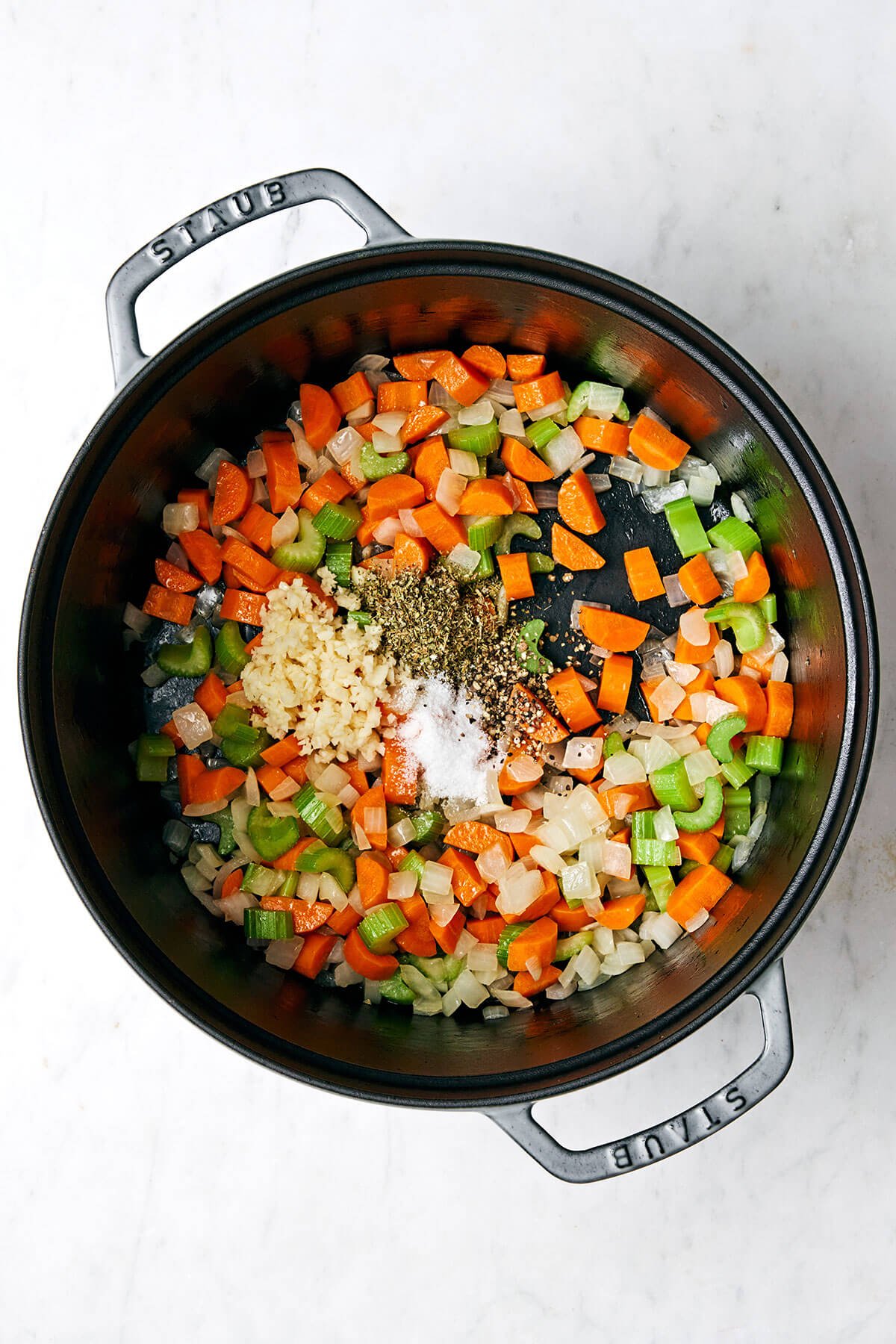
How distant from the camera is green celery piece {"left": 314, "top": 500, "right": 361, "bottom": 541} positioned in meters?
1.86

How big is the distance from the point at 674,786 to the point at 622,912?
0.85ft

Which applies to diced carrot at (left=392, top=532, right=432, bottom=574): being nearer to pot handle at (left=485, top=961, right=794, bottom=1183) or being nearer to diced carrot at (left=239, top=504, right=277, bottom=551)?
diced carrot at (left=239, top=504, right=277, bottom=551)

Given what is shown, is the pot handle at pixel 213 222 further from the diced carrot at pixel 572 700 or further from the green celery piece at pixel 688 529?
the diced carrot at pixel 572 700

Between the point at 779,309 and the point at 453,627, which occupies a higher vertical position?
the point at 779,309

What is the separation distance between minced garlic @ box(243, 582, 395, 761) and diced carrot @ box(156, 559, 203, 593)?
19 cm

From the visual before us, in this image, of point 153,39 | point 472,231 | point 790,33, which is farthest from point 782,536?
point 153,39

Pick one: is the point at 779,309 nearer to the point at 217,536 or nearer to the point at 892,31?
the point at 892,31

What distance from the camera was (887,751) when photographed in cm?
194

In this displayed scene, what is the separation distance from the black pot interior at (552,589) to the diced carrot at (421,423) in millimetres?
158

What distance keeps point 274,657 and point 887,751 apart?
48.3 inches

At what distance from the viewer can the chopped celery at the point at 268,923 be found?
1.84m

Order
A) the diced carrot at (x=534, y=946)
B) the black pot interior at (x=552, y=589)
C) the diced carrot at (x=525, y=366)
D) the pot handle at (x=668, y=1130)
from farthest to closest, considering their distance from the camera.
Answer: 1. the diced carrot at (x=525, y=366)
2. the diced carrot at (x=534, y=946)
3. the black pot interior at (x=552, y=589)
4. the pot handle at (x=668, y=1130)

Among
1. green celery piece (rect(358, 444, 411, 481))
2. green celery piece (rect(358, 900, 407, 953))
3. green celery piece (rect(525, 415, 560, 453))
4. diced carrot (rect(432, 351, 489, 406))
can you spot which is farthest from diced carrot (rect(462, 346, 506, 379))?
green celery piece (rect(358, 900, 407, 953))

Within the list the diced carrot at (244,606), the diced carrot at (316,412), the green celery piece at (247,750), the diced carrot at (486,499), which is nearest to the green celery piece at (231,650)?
the diced carrot at (244,606)
